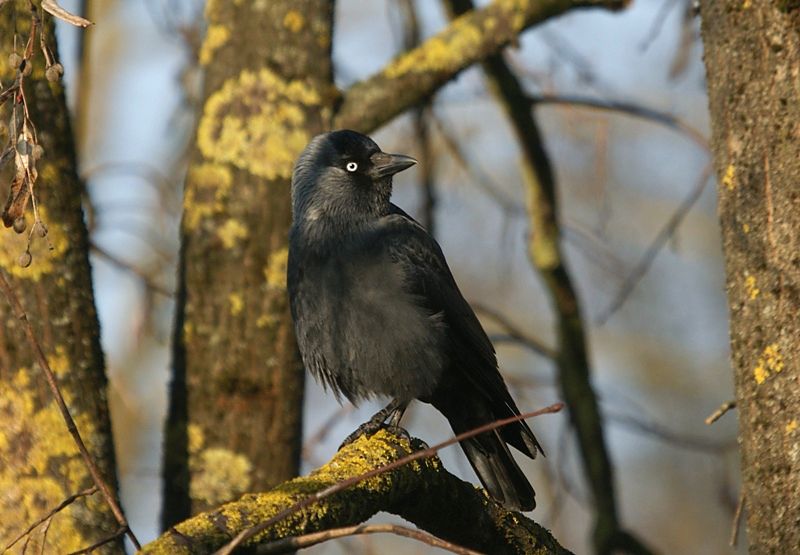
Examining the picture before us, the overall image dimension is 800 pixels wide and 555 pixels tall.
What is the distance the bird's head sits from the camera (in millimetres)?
4812

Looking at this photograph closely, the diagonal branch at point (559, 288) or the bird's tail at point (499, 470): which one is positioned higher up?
the diagonal branch at point (559, 288)

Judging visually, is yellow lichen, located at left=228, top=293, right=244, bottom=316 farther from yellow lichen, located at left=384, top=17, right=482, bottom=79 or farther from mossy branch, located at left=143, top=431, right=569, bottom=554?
mossy branch, located at left=143, top=431, right=569, bottom=554

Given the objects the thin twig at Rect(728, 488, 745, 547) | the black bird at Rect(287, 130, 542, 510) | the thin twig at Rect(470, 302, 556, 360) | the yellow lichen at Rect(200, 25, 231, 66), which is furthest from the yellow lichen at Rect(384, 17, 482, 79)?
the thin twig at Rect(728, 488, 745, 547)

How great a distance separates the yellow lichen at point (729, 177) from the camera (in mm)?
3256

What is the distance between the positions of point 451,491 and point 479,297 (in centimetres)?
1279

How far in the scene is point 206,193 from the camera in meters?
4.88

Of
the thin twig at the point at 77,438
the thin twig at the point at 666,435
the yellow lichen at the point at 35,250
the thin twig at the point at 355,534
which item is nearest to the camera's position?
the thin twig at the point at 355,534

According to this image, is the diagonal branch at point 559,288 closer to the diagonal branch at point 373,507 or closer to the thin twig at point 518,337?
the thin twig at point 518,337

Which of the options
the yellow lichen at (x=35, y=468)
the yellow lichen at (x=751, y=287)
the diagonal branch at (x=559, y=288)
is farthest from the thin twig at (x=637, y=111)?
the yellow lichen at (x=35, y=468)

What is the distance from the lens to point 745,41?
3268mm

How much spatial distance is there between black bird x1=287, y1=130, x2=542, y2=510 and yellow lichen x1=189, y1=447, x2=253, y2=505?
50 cm

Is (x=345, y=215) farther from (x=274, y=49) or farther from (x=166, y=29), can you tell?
(x=166, y=29)

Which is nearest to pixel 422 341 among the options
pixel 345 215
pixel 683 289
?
pixel 345 215

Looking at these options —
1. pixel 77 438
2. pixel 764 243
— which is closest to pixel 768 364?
pixel 764 243
